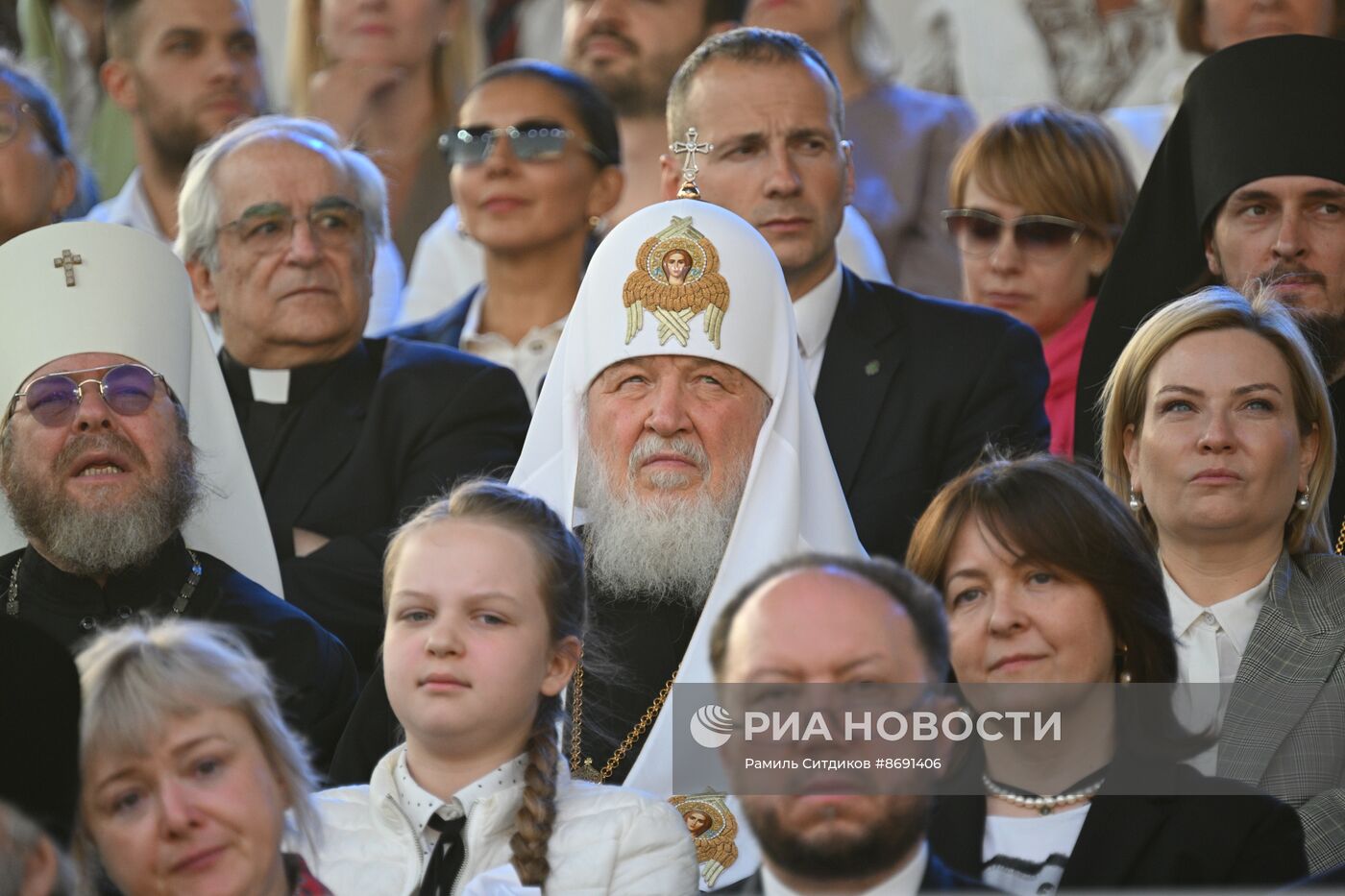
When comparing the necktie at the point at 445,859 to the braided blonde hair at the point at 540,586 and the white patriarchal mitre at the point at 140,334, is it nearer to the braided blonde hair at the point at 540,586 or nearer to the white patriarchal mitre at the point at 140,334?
the braided blonde hair at the point at 540,586

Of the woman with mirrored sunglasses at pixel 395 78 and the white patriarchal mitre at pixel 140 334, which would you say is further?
the woman with mirrored sunglasses at pixel 395 78

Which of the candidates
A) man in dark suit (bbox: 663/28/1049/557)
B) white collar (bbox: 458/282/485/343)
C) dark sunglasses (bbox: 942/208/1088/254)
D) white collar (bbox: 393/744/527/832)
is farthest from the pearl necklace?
white collar (bbox: 458/282/485/343)

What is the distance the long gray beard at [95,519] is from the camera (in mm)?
5879

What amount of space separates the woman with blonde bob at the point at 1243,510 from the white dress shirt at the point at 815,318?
115cm

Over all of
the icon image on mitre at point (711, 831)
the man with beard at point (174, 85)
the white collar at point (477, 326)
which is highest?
the man with beard at point (174, 85)

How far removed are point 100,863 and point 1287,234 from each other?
355 centimetres

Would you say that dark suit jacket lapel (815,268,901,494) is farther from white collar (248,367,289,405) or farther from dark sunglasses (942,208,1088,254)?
white collar (248,367,289,405)

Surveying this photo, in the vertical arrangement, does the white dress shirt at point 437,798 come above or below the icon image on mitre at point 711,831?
above

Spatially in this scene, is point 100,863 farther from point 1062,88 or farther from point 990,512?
point 1062,88

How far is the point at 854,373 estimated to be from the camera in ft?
21.5


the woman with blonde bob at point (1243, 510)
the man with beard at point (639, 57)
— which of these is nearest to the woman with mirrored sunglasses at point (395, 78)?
the man with beard at point (639, 57)

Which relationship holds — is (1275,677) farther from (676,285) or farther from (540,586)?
(676,285)

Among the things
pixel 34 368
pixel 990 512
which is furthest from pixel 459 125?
pixel 990 512

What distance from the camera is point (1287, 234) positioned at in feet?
21.0
